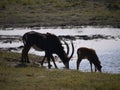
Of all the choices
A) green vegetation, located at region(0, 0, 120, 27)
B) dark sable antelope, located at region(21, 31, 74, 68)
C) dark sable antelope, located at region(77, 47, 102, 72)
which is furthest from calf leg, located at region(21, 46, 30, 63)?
green vegetation, located at region(0, 0, 120, 27)

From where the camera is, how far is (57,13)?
50.6m

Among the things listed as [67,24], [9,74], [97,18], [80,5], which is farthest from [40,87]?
[80,5]

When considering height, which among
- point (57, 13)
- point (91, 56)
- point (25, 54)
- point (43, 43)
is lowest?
point (57, 13)

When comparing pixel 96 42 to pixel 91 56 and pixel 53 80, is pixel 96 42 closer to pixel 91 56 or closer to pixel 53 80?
pixel 91 56

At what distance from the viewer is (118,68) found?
20.7 m

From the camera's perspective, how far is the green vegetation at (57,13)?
44312 millimetres

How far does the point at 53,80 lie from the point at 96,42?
1814 cm

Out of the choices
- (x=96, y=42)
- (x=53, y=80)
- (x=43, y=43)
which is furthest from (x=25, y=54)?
(x=96, y=42)

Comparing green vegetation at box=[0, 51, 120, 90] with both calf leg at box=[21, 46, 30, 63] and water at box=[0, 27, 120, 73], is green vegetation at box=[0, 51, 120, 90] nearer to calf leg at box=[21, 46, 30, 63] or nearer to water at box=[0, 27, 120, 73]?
calf leg at box=[21, 46, 30, 63]

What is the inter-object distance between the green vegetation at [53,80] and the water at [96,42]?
212 inches

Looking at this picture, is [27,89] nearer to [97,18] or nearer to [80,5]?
[97,18]

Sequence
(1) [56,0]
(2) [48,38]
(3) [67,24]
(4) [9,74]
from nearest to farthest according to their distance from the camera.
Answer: (4) [9,74], (2) [48,38], (3) [67,24], (1) [56,0]

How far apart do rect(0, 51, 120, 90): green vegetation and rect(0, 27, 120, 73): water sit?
17.7 ft

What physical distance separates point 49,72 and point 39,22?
30.0m
